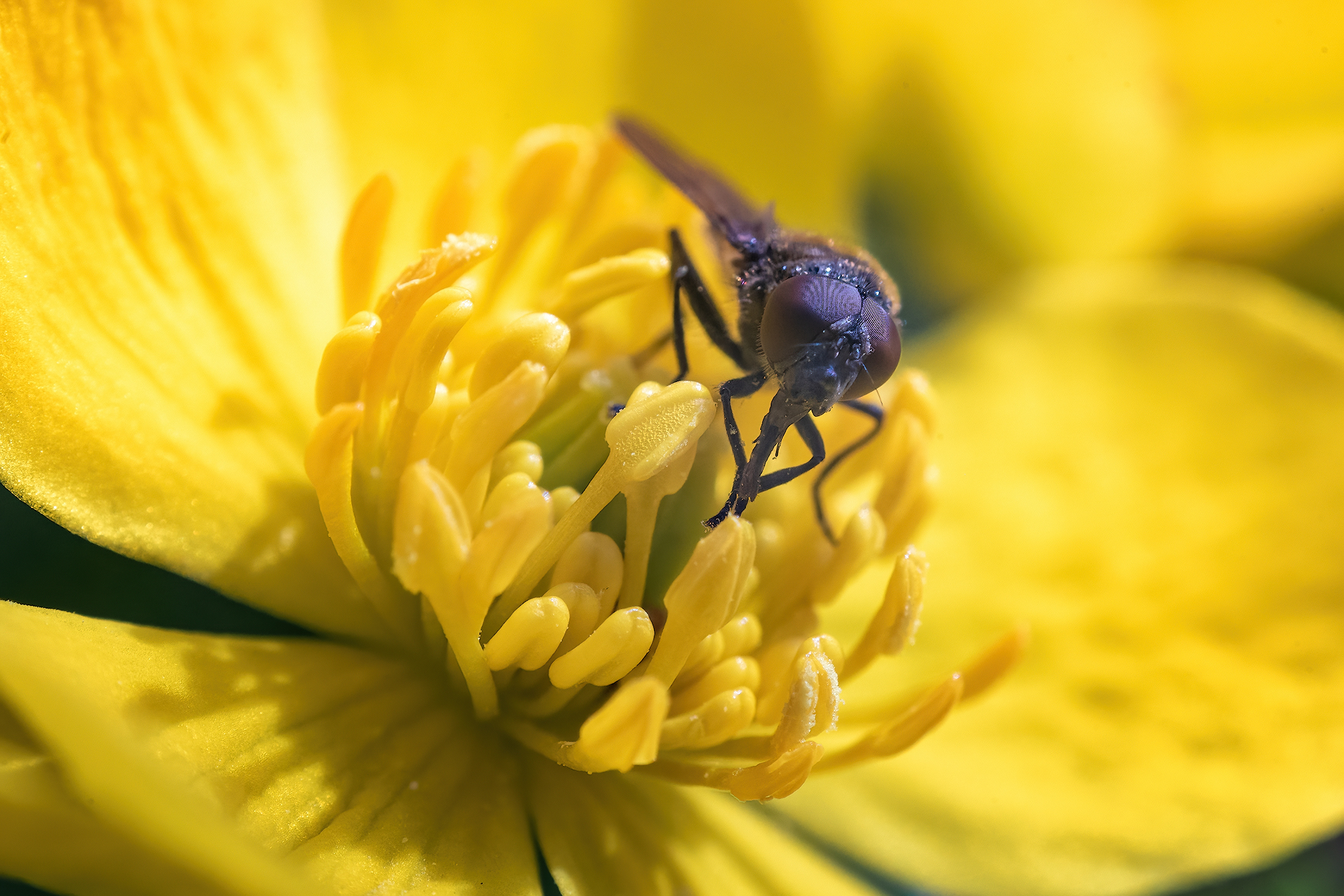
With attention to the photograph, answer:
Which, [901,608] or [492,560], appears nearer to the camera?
[492,560]

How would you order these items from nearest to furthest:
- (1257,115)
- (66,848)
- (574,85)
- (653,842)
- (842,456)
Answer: (66,848) → (653,842) → (842,456) → (574,85) → (1257,115)

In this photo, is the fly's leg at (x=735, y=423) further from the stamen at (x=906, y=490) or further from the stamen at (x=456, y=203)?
the stamen at (x=456, y=203)

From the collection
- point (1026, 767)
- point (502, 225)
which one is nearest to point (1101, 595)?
point (1026, 767)

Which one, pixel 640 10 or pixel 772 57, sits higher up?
pixel 640 10

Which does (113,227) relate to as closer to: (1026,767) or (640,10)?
(640,10)

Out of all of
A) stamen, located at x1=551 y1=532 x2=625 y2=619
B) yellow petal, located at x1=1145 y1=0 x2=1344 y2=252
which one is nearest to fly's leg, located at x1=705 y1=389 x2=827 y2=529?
stamen, located at x1=551 y1=532 x2=625 y2=619

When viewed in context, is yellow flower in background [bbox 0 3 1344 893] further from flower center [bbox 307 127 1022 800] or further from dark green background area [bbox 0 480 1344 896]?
dark green background area [bbox 0 480 1344 896]

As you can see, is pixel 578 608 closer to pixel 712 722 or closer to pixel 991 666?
pixel 712 722

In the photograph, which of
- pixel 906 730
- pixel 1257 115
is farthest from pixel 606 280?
pixel 1257 115

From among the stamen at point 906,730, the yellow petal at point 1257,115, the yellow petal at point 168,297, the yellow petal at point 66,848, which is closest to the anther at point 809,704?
the stamen at point 906,730
